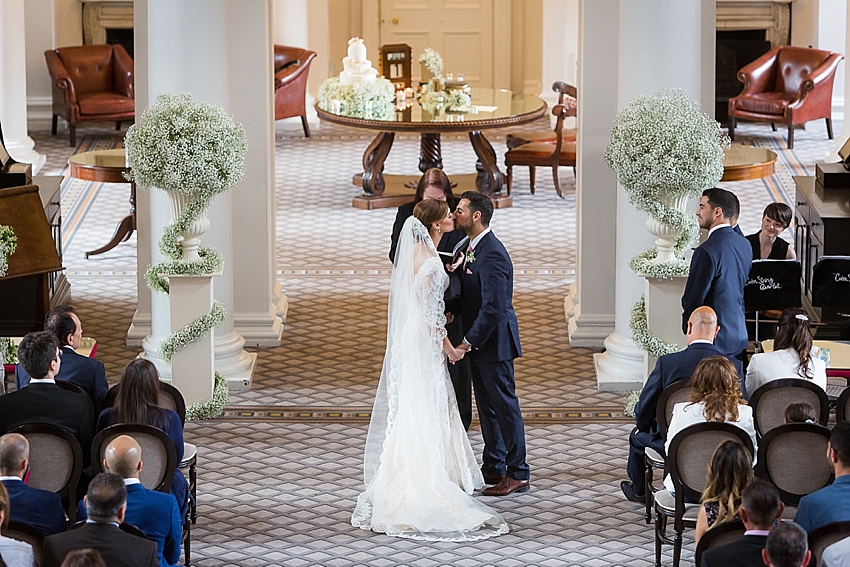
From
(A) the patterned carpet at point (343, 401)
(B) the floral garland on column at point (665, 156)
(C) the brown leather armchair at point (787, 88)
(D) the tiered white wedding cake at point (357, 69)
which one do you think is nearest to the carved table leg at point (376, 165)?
(A) the patterned carpet at point (343, 401)

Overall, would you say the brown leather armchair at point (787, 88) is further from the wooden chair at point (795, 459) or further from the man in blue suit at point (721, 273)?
the wooden chair at point (795, 459)

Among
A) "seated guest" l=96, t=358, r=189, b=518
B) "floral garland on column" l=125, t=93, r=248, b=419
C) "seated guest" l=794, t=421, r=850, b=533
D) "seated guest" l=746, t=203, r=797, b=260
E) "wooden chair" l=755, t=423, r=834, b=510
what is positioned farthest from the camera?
"seated guest" l=746, t=203, r=797, b=260

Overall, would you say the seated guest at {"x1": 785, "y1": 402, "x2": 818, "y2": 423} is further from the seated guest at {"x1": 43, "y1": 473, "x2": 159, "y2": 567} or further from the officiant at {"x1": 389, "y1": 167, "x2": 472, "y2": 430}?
the seated guest at {"x1": 43, "y1": 473, "x2": 159, "y2": 567}

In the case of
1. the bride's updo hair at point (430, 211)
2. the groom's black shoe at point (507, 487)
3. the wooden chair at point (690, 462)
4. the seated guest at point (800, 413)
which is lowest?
the groom's black shoe at point (507, 487)

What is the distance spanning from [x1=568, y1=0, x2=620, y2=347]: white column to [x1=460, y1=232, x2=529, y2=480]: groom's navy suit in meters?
2.78

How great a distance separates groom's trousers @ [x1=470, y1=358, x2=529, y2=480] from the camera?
681cm

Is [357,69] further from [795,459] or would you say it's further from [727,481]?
[727,481]

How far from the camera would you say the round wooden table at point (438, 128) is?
13.4 meters

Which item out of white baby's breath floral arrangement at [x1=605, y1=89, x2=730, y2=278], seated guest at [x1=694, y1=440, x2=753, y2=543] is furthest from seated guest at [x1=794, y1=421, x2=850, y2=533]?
white baby's breath floral arrangement at [x1=605, y1=89, x2=730, y2=278]

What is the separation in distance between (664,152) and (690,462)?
Answer: 2.35 meters

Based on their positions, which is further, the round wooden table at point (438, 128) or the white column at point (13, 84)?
the white column at point (13, 84)

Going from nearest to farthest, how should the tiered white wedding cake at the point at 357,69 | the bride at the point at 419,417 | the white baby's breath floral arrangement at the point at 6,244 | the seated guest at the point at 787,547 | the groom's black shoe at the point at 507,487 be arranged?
1. the seated guest at the point at 787,547
2. the bride at the point at 419,417
3. the groom's black shoe at the point at 507,487
4. the white baby's breath floral arrangement at the point at 6,244
5. the tiered white wedding cake at the point at 357,69

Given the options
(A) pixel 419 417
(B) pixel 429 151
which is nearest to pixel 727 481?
(A) pixel 419 417

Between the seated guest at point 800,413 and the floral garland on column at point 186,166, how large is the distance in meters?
3.63
